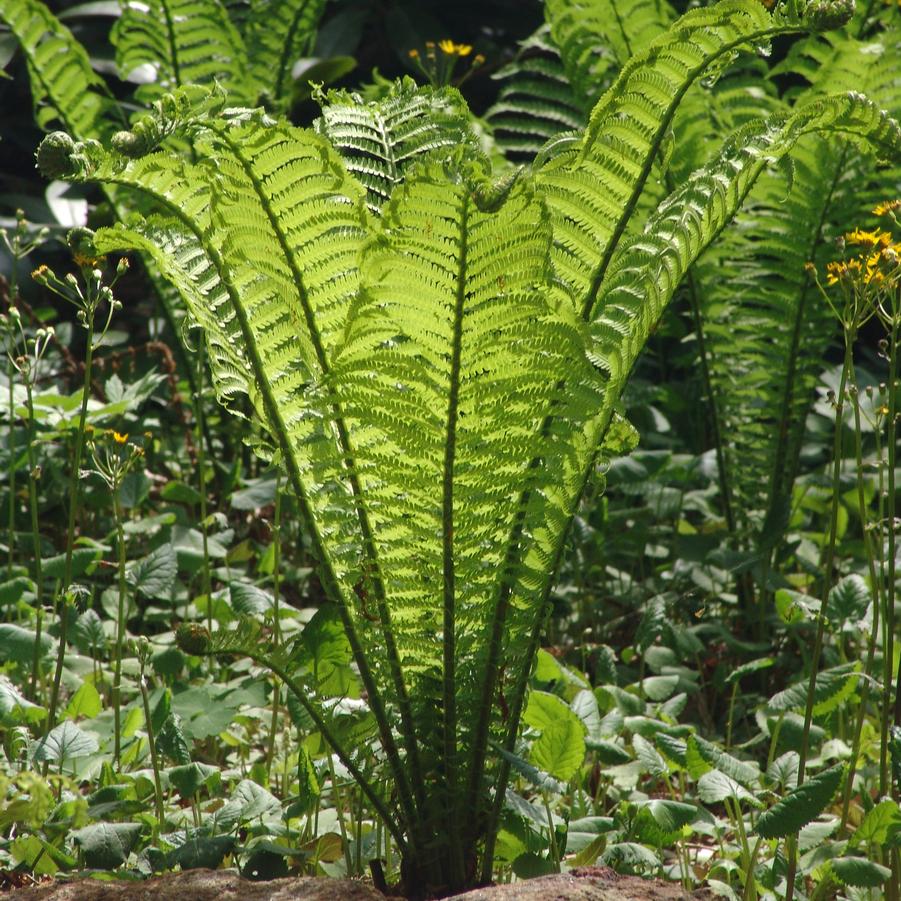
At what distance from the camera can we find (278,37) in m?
3.85

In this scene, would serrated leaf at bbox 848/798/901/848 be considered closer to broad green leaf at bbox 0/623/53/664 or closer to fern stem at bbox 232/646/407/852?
fern stem at bbox 232/646/407/852

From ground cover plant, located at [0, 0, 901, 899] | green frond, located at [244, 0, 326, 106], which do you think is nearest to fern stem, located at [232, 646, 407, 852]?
ground cover plant, located at [0, 0, 901, 899]

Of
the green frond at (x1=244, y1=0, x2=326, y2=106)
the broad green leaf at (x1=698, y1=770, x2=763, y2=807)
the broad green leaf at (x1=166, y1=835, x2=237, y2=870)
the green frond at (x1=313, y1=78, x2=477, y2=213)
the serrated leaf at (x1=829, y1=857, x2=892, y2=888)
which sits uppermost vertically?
the green frond at (x1=244, y1=0, x2=326, y2=106)

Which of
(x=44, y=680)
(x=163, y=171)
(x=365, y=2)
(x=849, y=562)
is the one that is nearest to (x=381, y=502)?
(x=163, y=171)

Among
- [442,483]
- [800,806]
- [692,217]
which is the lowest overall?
[800,806]

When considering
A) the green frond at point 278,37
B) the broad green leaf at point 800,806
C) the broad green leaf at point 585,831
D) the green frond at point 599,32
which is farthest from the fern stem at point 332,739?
the green frond at point 278,37

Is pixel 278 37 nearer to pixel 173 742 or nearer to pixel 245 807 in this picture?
pixel 173 742

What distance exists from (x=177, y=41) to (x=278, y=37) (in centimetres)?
48

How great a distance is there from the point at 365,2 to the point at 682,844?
13.4ft

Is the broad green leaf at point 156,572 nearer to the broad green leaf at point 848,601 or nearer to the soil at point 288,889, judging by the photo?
the soil at point 288,889

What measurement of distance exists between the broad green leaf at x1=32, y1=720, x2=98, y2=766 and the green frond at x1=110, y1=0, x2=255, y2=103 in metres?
2.27

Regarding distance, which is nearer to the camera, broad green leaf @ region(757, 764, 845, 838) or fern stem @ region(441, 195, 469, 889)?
broad green leaf @ region(757, 764, 845, 838)

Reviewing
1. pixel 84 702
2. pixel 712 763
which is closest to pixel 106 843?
pixel 84 702

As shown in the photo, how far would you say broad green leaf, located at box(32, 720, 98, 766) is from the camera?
5.46ft
